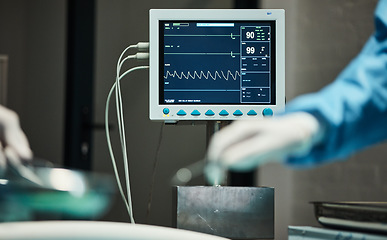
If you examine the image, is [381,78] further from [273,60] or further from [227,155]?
[273,60]

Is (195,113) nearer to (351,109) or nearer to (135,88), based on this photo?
(351,109)

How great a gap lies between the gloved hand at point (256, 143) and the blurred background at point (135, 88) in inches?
78.2

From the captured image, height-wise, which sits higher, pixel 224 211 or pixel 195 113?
pixel 195 113

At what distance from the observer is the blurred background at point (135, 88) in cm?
238

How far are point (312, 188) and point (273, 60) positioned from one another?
127cm

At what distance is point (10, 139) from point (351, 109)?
0.23 m

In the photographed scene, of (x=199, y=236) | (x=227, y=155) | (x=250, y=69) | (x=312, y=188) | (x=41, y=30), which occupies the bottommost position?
(x=312, y=188)

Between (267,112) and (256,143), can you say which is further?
(267,112)

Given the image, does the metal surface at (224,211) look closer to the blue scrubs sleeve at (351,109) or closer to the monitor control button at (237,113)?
the monitor control button at (237,113)

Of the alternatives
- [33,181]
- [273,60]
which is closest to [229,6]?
[273,60]

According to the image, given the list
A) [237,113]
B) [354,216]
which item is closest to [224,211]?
[237,113]

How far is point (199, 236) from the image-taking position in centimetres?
71

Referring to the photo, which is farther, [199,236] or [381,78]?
[199,236]

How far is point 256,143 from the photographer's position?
1.15 feet
